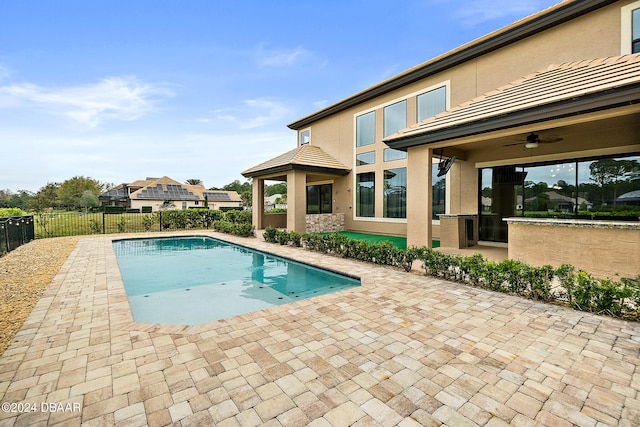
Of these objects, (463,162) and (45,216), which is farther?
(45,216)

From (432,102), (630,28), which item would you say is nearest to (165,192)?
(432,102)

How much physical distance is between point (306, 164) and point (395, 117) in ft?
15.6

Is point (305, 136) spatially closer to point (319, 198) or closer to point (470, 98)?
point (319, 198)

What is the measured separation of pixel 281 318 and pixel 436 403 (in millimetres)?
2402

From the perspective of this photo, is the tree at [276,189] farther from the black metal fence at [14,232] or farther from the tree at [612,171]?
the tree at [612,171]

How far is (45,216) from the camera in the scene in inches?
669

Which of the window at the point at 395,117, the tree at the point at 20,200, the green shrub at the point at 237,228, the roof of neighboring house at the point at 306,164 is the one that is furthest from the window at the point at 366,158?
the tree at the point at 20,200

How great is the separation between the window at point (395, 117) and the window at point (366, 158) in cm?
125

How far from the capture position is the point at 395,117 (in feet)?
45.4

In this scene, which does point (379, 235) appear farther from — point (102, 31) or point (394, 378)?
point (102, 31)

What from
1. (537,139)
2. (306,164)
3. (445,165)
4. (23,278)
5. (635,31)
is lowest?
(23,278)

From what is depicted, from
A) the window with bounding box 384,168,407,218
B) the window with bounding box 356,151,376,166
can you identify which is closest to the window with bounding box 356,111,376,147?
the window with bounding box 356,151,376,166

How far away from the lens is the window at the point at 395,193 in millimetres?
13492

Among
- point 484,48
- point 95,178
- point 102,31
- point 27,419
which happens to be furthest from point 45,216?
point 95,178
